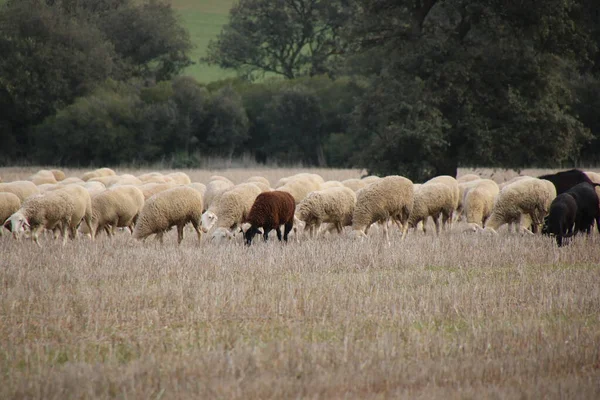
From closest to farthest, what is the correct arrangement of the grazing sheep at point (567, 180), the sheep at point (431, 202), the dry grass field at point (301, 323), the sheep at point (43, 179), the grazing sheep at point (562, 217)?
the dry grass field at point (301, 323)
the grazing sheep at point (562, 217)
the sheep at point (431, 202)
the grazing sheep at point (567, 180)
the sheep at point (43, 179)

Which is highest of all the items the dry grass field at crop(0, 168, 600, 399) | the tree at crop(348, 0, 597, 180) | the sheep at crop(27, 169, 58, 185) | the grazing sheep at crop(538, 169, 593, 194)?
the tree at crop(348, 0, 597, 180)

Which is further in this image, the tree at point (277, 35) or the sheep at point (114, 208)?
the tree at point (277, 35)

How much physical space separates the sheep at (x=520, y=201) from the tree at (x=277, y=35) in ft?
150

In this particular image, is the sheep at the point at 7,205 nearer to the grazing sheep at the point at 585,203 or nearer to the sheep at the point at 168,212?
the sheep at the point at 168,212

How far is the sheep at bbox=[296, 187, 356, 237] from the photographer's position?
16.1m

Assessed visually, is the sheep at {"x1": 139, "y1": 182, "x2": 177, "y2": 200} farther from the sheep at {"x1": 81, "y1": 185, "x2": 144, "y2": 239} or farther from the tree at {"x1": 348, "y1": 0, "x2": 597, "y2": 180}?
the tree at {"x1": 348, "y1": 0, "x2": 597, "y2": 180}

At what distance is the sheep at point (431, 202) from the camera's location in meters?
17.1

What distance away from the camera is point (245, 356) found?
6.74m

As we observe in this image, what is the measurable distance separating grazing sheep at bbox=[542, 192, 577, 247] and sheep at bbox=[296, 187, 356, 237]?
164 inches

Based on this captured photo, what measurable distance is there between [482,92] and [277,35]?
127 feet

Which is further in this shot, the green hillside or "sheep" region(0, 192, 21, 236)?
the green hillside

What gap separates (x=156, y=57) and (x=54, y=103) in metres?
14.6

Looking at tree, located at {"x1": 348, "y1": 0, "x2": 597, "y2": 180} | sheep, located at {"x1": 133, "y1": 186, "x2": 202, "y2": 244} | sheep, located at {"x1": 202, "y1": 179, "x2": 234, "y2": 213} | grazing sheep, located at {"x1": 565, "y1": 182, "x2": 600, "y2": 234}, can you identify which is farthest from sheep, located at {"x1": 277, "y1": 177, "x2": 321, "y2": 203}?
tree, located at {"x1": 348, "y1": 0, "x2": 597, "y2": 180}

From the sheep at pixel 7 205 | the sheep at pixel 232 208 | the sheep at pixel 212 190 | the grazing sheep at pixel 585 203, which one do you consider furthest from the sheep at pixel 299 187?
the grazing sheep at pixel 585 203
